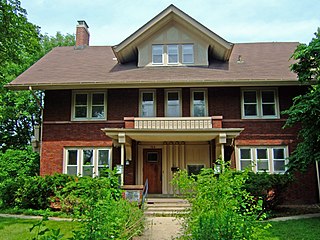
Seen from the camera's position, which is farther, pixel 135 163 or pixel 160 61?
pixel 160 61

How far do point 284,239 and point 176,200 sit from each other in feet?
21.3

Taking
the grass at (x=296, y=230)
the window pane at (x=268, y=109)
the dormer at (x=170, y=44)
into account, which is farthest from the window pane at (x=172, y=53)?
the grass at (x=296, y=230)

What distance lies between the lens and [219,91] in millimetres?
16438

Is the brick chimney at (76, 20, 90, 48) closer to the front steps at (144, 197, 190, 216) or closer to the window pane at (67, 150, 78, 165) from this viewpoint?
the window pane at (67, 150, 78, 165)

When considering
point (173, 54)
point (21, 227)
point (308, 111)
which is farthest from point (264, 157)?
point (21, 227)

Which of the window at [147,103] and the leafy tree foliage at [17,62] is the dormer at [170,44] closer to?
the window at [147,103]

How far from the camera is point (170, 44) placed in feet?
58.5

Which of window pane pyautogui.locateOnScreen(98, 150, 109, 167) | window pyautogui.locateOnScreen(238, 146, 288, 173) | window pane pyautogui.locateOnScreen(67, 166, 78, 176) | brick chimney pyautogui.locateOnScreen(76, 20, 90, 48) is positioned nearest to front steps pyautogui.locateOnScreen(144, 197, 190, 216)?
window pane pyautogui.locateOnScreen(98, 150, 109, 167)

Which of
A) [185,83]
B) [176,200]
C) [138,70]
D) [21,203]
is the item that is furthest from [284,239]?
[138,70]

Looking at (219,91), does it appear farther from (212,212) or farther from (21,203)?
(212,212)

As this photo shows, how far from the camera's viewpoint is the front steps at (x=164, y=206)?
41.5ft

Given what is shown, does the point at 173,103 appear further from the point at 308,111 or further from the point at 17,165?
the point at 17,165

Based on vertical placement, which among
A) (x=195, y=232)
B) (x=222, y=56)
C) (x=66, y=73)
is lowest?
(x=195, y=232)

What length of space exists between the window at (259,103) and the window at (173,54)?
13.3ft
